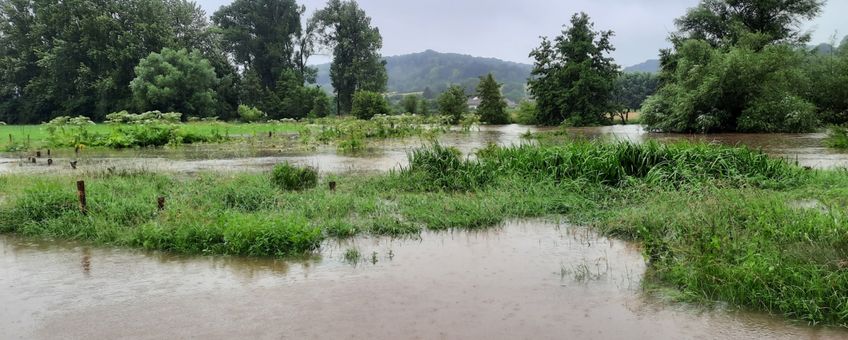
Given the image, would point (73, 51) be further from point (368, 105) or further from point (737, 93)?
point (737, 93)

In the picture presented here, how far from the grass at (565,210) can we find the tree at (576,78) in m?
31.8

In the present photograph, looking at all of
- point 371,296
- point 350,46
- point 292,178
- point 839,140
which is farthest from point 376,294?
point 350,46

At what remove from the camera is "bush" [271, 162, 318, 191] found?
10190 mm

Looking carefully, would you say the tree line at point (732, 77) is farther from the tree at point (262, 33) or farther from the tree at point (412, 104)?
the tree at point (262, 33)

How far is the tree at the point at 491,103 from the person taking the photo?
50781 millimetres

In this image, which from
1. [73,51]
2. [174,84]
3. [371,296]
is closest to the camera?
[371,296]

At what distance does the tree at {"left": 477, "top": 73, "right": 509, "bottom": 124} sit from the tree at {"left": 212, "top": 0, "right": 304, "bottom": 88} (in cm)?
2129

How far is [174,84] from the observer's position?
42156 mm

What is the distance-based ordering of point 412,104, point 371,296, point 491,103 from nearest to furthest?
point 371,296 → point 491,103 → point 412,104

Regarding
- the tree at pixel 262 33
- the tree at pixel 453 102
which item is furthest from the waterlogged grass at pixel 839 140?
the tree at pixel 262 33

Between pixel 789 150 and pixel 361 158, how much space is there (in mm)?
12970

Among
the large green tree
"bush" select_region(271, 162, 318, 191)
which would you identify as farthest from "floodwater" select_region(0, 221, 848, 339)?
the large green tree

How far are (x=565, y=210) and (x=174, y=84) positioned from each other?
1549 inches

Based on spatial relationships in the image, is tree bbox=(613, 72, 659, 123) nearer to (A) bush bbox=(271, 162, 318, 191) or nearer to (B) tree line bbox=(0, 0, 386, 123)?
(B) tree line bbox=(0, 0, 386, 123)
